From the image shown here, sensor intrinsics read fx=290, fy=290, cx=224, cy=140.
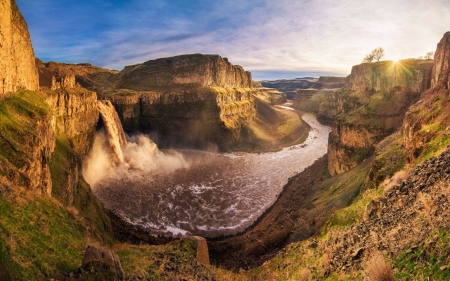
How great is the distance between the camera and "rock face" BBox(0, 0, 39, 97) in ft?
70.7

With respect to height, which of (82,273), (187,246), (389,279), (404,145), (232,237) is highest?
(404,145)

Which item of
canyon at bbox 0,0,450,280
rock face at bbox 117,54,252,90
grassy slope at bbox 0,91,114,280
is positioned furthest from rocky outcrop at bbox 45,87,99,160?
rock face at bbox 117,54,252,90

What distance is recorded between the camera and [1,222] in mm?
11336

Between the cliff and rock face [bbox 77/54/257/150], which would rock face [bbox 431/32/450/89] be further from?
rock face [bbox 77/54/257/150]

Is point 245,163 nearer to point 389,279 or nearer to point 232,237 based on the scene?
point 232,237

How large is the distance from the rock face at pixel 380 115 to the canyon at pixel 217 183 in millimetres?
189

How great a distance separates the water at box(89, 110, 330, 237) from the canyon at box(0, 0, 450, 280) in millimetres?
343

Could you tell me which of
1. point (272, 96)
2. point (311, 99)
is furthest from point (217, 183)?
point (272, 96)

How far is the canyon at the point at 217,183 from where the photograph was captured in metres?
11.2

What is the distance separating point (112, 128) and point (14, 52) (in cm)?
2793

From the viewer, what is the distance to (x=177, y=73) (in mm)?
78125

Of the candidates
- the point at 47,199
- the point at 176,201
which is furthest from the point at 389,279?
the point at 176,201

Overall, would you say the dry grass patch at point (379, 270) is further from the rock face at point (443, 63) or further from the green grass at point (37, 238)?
the rock face at point (443, 63)

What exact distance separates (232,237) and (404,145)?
17.7 meters
